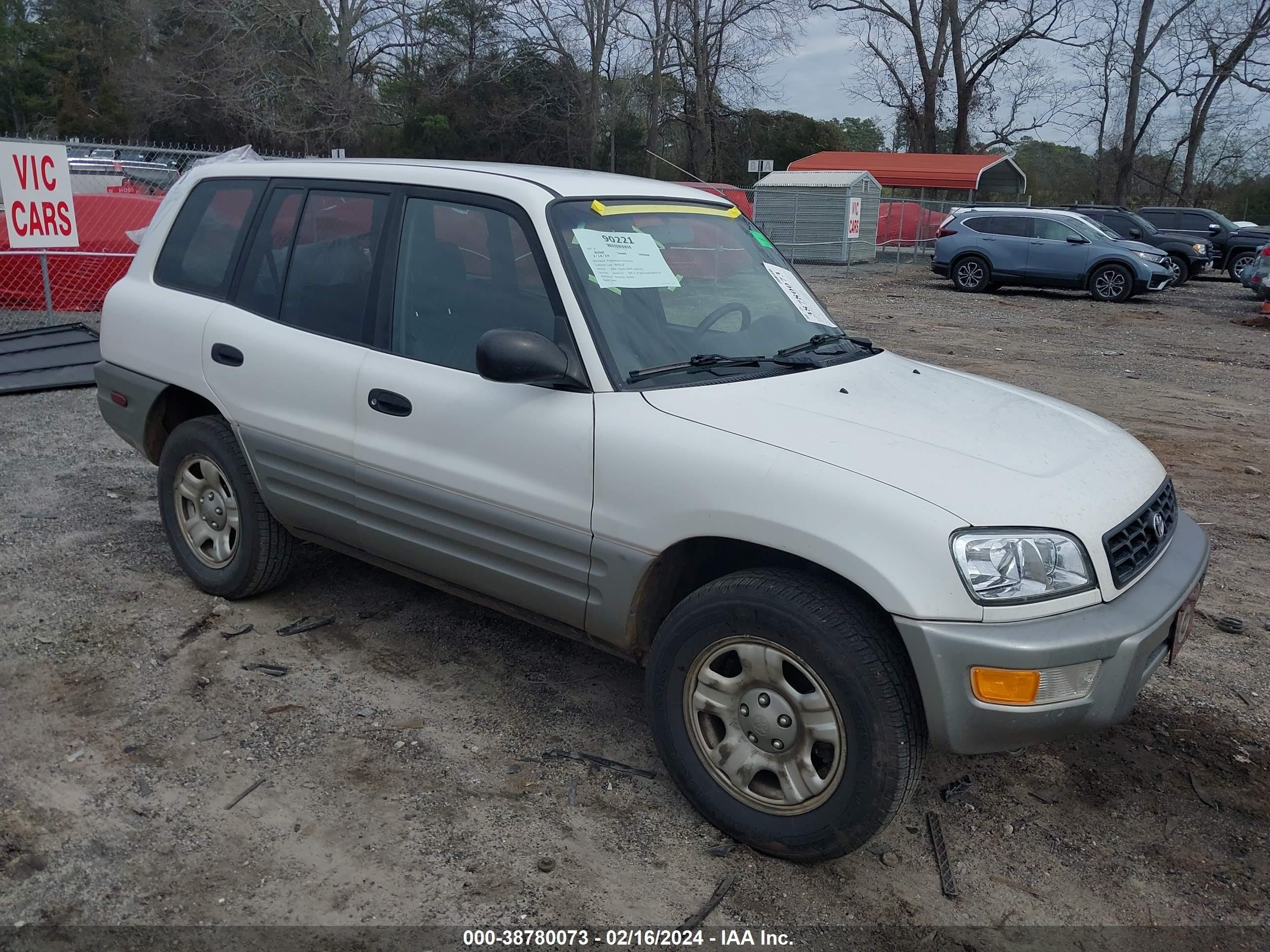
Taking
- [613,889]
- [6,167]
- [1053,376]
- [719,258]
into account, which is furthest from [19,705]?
[1053,376]

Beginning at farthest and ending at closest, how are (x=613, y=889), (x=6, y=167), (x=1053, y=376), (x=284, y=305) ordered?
(x=1053, y=376), (x=6, y=167), (x=284, y=305), (x=613, y=889)

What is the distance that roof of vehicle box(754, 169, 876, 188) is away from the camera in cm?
2577

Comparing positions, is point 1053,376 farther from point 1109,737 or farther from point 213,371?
point 213,371

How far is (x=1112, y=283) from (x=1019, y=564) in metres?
19.3

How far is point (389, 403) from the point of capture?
148 inches

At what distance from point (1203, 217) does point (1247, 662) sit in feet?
82.8

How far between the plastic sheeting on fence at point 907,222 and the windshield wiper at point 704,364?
27067mm

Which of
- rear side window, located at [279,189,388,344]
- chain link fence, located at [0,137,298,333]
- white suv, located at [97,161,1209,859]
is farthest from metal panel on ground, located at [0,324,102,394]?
rear side window, located at [279,189,388,344]

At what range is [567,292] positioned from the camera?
3.40m

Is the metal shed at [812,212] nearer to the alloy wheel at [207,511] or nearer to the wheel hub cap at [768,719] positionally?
the alloy wheel at [207,511]

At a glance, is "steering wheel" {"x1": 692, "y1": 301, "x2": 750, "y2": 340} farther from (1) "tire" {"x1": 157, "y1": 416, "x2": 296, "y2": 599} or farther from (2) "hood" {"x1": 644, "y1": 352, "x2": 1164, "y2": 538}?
(1) "tire" {"x1": 157, "y1": 416, "x2": 296, "y2": 599}

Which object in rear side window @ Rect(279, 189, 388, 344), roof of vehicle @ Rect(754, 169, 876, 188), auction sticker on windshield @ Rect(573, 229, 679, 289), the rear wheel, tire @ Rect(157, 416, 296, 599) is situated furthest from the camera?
roof of vehicle @ Rect(754, 169, 876, 188)

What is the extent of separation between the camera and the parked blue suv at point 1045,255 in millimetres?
19891

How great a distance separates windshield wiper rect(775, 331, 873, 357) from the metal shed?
22.2 metres
